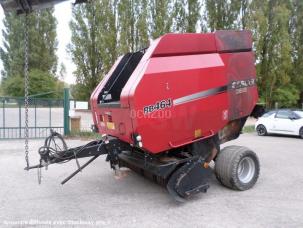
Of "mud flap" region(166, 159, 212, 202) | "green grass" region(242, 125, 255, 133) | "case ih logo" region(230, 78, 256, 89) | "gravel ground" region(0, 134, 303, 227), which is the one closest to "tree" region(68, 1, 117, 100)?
"green grass" region(242, 125, 255, 133)

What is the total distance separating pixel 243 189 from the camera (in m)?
5.77

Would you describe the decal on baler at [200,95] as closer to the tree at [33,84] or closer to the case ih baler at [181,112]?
the case ih baler at [181,112]

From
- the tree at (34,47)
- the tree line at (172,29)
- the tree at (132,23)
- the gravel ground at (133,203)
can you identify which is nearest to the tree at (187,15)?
the tree line at (172,29)

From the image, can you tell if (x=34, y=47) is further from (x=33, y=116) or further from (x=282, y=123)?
(x=282, y=123)

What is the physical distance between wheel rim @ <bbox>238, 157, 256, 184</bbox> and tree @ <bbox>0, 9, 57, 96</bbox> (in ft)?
103

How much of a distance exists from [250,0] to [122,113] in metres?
25.0

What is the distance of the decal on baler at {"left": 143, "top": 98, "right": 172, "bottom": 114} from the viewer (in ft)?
15.3

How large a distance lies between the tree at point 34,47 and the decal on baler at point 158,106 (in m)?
31.7

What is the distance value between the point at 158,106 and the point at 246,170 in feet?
7.51

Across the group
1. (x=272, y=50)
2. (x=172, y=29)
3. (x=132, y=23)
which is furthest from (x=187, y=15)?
(x=272, y=50)

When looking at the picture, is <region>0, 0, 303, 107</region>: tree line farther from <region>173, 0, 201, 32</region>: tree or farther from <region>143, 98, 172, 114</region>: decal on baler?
<region>143, 98, 172, 114</region>: decal on baler

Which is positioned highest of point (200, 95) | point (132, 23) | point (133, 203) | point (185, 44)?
point (132, 23)

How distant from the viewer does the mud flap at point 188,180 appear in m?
4.97

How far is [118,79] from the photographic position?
246 inches
